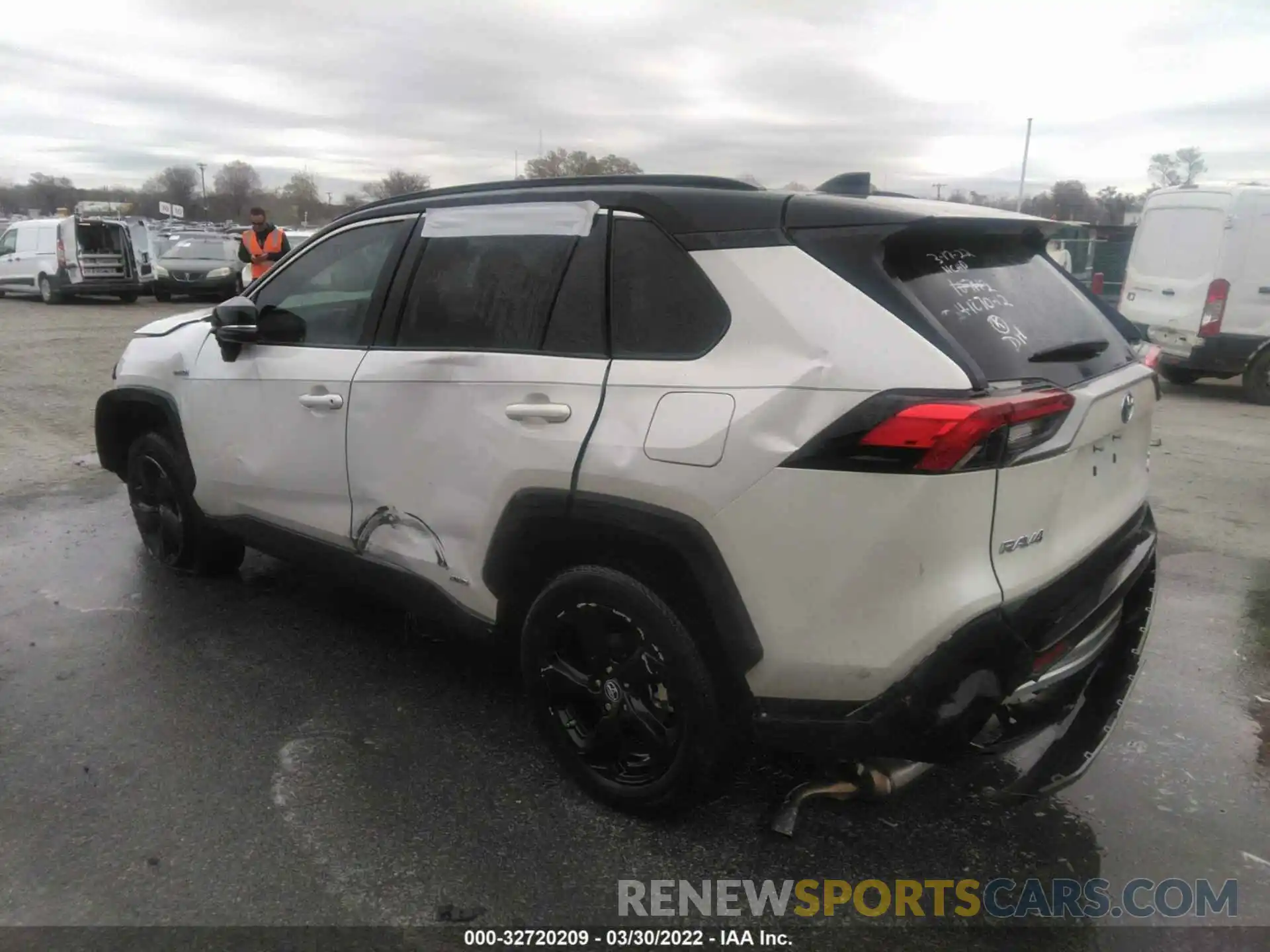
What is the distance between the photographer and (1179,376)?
11391 mm

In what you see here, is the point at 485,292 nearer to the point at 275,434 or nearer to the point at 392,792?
→ the point at 275,434

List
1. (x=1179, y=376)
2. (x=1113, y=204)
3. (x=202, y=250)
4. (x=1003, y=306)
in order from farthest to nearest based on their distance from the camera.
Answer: (x=1113, y=204), (x=202, y=250), (x=1179, y=376), (x=1003, y=306)

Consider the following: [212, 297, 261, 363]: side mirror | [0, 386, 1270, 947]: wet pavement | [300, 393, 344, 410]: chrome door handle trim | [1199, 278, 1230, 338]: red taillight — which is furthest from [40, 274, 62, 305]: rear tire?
→ [1199, 278, 1230, 338]: red taillight

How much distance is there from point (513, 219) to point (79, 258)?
19.6 meters

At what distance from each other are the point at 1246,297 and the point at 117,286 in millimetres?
19560

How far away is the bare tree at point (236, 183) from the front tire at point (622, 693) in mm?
94355

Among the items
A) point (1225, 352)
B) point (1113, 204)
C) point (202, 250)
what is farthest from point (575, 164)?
point (1113, 204)

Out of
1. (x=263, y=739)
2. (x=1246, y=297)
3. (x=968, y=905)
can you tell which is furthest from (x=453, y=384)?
(x=1246, y=297)

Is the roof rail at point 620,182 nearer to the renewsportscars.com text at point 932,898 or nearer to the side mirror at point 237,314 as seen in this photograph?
the side mirror at point 237,314

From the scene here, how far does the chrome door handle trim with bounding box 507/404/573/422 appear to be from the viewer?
8.89 ft

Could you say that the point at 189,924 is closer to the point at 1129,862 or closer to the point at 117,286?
the point at 1129,862

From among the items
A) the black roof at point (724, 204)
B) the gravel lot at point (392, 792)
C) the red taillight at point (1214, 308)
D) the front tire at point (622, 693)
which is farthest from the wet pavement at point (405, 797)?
the red taillight at point (1214, 308)

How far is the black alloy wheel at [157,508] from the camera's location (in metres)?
4.53

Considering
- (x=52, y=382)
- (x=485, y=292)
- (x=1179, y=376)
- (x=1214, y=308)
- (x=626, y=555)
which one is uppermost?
(x=485, y=292)
